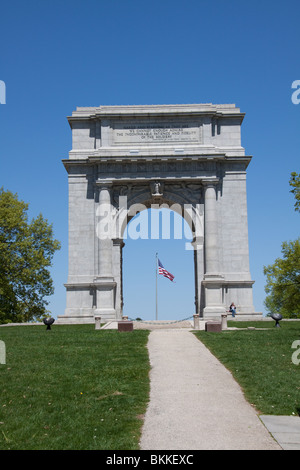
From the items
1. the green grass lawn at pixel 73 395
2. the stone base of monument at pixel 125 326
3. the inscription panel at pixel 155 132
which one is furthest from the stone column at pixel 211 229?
the green grass lawn at pixel 73 395

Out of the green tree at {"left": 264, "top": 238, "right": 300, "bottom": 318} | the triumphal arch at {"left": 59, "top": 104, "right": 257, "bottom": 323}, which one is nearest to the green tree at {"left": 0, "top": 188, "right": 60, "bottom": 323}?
the triumphal arch at {"left": 59, "top": 104, "right": 257, "bottom": 323}

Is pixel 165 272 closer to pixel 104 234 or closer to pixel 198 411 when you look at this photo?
pixel 104 234

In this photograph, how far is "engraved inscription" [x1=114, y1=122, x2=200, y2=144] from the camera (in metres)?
40.7

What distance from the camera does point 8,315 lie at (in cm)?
4741

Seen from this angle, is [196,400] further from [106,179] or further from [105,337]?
[106,179]

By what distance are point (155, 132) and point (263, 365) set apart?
89.0ft

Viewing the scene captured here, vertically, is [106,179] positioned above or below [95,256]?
above

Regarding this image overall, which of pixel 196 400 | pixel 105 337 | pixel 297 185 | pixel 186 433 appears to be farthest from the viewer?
pixel 297 185

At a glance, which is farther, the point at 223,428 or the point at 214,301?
the point at 214,301

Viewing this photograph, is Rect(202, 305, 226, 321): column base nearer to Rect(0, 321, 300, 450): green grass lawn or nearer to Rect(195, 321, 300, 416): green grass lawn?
Rect(195, 321, 300, 416): green grass lawn

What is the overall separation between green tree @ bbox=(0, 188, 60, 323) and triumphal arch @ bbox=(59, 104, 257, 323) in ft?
26.0

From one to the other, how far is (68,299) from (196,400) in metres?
27.3
